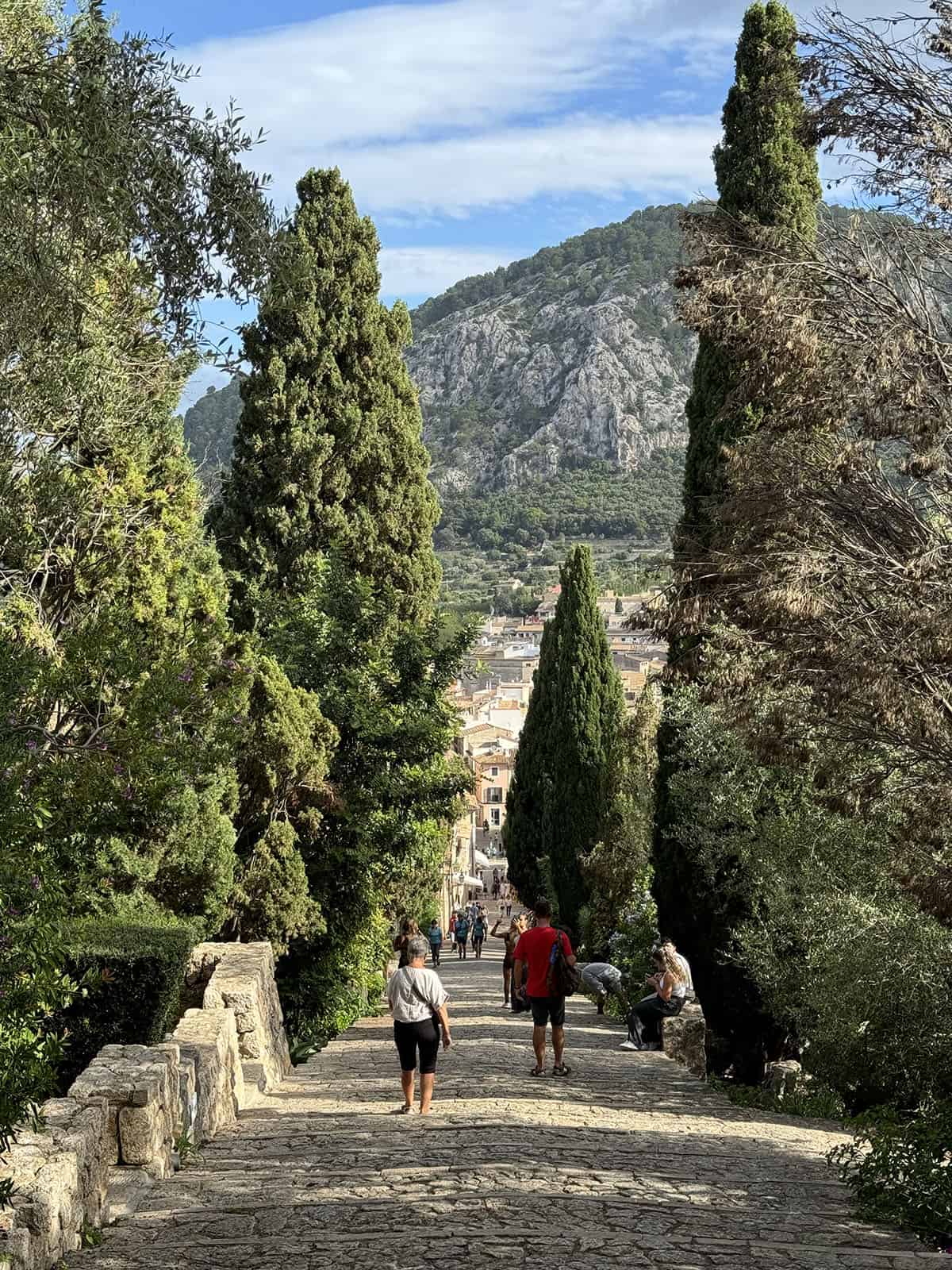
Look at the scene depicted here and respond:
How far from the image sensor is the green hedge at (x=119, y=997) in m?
10.5

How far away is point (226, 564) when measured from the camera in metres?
22.2

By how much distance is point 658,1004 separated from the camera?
16.3m

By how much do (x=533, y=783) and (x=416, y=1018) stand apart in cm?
3136

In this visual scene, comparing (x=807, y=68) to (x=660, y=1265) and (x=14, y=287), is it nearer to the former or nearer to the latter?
(x=14, y=287)

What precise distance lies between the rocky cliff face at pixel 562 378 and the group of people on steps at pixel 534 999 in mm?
135449

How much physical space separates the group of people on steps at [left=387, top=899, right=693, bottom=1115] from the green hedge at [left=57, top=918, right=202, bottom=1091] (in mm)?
1725

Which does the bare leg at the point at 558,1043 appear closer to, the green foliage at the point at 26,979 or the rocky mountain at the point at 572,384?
the green foliage at the point at 26,979

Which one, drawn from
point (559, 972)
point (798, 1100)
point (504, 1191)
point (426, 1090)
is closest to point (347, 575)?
point (559, 972)

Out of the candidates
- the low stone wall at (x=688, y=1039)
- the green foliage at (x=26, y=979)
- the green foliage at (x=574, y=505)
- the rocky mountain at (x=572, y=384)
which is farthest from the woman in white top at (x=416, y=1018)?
the green foliage at (x=574, y=505)

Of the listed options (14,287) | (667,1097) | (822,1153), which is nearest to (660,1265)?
(822,1153)

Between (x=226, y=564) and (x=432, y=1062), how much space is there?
1277 cm

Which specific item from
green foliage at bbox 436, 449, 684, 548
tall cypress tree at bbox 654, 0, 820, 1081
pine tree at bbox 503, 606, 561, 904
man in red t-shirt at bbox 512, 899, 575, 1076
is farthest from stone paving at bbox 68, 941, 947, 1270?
green foliage at bbox 436, 449, 684, 548

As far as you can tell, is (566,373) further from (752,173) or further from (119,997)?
(119,997)

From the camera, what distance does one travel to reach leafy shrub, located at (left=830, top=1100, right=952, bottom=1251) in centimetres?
730
